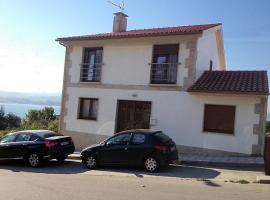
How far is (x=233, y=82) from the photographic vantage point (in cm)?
1727

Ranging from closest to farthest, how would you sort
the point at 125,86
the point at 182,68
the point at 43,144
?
1. the point at 43,144
2. the point at 182,68
3. the point at 125,86

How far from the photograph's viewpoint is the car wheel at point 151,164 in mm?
13430

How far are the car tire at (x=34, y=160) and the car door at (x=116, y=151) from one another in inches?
111

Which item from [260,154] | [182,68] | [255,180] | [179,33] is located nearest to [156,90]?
[182,68]

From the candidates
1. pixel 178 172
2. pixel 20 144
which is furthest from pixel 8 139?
pixel 178 172

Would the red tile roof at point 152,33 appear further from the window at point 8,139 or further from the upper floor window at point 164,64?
the window at point 8,139

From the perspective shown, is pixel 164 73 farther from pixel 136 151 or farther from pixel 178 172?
pixel 178 172

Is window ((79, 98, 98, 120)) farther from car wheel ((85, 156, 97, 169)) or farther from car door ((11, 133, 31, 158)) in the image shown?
car wheel ((85, 156, 97, 169))

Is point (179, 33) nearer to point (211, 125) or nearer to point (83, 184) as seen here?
point (211, 125)

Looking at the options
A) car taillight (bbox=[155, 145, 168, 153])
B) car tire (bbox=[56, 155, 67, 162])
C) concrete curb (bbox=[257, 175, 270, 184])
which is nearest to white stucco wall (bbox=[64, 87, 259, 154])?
car tire (bbox=[56, 155, 67, 162])

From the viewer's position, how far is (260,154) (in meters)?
16.2

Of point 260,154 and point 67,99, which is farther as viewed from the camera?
point 67,99

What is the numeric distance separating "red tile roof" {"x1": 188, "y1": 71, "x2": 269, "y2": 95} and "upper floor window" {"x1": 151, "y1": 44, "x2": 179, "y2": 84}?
4.27 ft

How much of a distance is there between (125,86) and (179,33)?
392 centimetres
